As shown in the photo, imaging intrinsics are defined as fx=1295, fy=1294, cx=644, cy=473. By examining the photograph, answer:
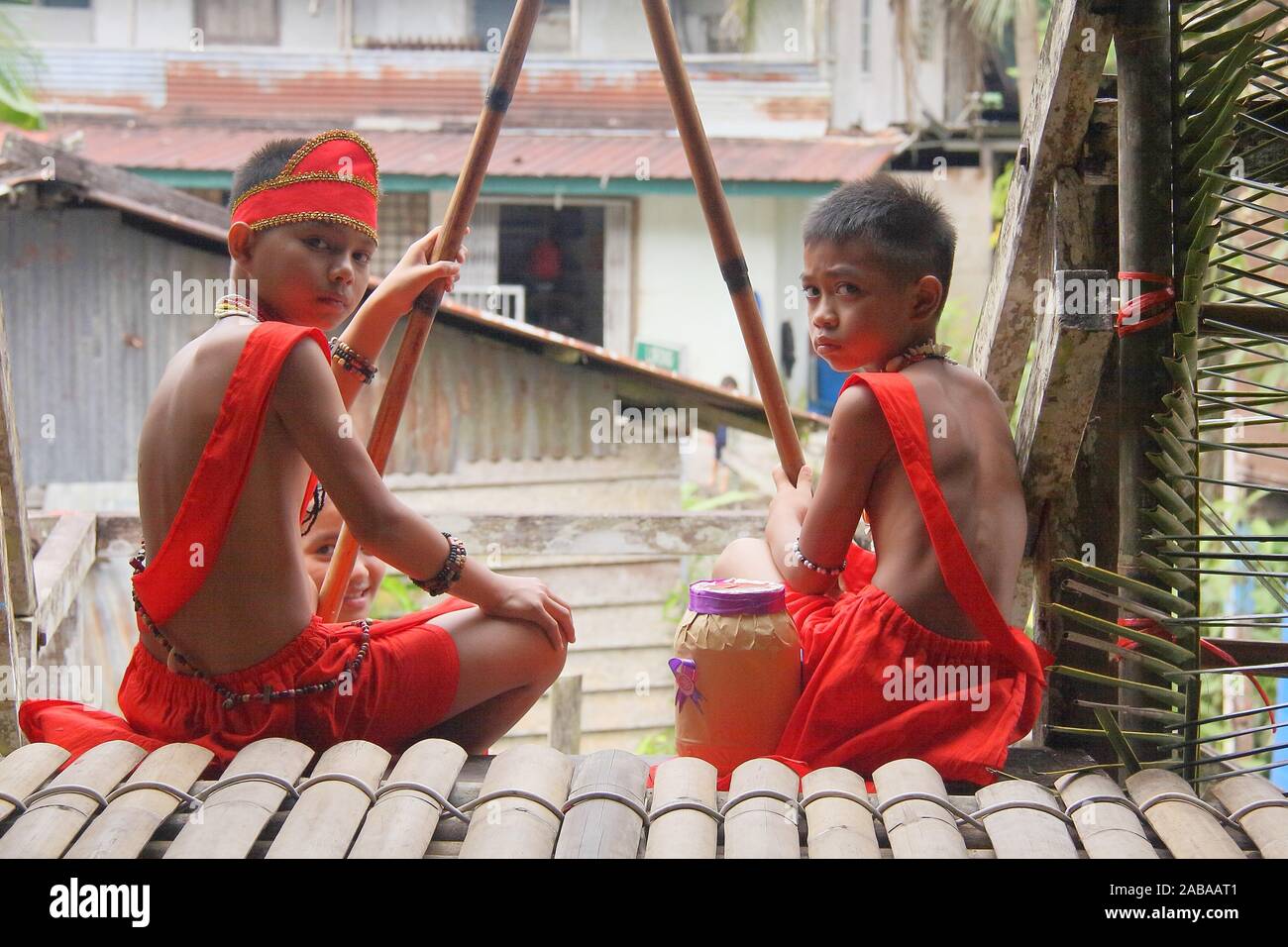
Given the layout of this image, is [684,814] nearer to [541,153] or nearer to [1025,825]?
[1025,825]

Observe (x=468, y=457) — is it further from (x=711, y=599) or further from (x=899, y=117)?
(x=899, y=117)

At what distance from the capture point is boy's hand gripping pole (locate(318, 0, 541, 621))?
313 centimetres

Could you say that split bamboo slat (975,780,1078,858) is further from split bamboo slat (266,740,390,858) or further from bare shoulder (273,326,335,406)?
bare shoulder (273,326,335,406)

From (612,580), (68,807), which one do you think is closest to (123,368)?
(612,580)

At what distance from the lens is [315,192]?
2.74 meters

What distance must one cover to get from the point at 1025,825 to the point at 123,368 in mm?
7013

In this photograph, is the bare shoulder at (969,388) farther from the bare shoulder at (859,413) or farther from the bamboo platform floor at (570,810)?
the bamboo platform floor at (570,810)

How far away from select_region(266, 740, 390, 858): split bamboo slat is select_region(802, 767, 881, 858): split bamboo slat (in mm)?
748

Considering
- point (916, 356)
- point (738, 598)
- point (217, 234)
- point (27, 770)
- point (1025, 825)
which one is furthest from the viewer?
point (217, 234)

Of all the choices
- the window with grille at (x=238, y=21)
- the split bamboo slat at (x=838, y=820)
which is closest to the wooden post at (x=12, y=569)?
the split bamboo slat at (x=838, y=820)

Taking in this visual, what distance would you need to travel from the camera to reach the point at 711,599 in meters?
2.69

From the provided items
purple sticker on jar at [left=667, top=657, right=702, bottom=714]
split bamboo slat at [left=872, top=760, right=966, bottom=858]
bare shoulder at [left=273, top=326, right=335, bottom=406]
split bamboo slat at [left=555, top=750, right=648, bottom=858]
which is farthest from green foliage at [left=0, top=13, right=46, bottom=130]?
split bamboo slat at [left=872, top=760, right=966, bottom=858]
